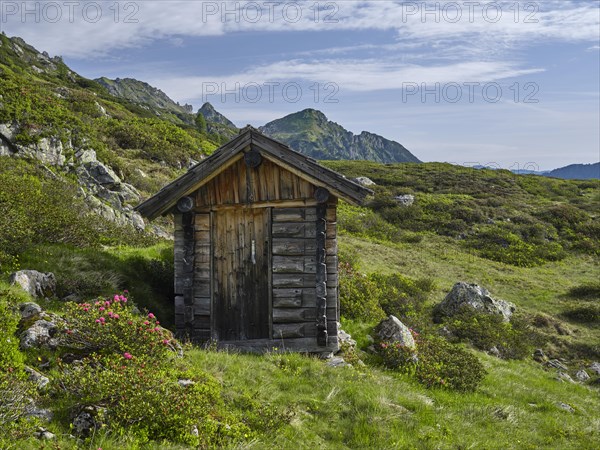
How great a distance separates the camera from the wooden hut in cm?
981

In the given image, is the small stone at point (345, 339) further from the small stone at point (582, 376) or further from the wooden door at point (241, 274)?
the small stone at point (582, 376)

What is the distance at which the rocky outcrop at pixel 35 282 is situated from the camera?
855cm

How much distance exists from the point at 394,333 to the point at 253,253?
4164mm

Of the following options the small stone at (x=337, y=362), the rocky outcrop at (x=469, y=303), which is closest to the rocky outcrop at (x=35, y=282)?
the small stone at (x=337, y=362)

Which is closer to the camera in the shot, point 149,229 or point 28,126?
point 149,229

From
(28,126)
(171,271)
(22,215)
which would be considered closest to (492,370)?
(171,271)

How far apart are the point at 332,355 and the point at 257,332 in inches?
67.1

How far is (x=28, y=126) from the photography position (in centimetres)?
2027

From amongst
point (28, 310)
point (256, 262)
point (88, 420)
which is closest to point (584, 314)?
point (256, 262)

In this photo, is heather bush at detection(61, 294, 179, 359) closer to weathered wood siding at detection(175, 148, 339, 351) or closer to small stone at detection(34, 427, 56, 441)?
small stone at detection(34, 427, 56, 441)

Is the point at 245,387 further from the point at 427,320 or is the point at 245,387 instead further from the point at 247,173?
the point at 427,320

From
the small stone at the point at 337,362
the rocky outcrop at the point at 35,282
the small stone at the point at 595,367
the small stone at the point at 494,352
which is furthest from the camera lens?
the small stone at the point at 494,352

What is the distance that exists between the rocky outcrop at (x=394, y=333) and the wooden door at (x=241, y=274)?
3.22 metres

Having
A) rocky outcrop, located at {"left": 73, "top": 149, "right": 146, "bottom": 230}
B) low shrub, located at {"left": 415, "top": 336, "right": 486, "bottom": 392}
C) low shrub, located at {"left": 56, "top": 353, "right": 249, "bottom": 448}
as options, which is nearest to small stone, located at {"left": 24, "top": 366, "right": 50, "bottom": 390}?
low shrub, located at {"left": 56, "top": 353, "right": 249, "bottom": 448}
